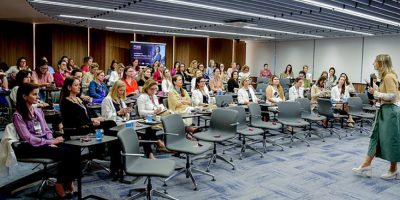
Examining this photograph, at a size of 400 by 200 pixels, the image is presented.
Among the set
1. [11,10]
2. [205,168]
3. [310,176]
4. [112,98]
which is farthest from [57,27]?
[310,176]

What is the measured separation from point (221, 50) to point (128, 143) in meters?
16.0

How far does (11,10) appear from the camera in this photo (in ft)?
32.3

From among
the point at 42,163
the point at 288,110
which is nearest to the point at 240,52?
the point at 288,110

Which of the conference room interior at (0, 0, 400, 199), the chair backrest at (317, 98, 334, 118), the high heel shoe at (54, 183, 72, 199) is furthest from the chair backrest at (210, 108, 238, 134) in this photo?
the chair backrest at (317, 98, 334, 118)

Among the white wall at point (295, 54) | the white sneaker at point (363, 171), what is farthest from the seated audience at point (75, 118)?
the white wall at point (295, 54)

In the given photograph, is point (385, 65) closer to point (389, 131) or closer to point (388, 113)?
point (388, 113)

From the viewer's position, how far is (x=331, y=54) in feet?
51.7

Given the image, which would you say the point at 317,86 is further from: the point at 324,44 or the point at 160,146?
the point at 324,44

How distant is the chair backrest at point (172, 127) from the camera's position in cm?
455

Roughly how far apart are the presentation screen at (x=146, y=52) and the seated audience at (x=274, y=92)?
8778 mm

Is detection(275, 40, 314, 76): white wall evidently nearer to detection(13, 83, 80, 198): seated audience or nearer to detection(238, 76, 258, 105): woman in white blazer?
detection(238, 76, 258, 105): woman in white blazer

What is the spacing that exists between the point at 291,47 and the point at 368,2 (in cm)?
1029

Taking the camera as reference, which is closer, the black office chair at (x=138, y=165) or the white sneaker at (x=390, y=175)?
the black office chair at (x=138, y=165)

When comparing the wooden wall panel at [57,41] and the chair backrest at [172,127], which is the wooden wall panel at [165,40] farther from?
the chair backrest at [172,127]
